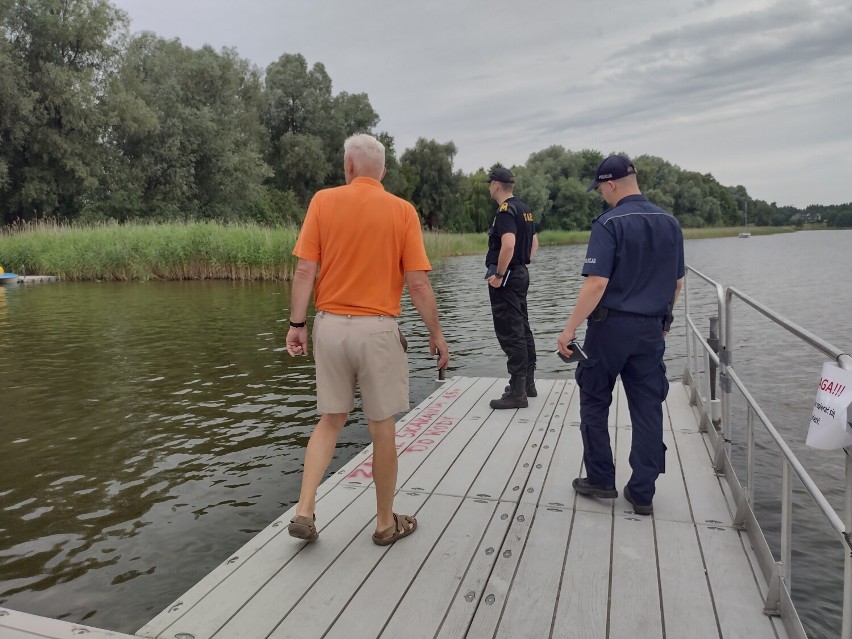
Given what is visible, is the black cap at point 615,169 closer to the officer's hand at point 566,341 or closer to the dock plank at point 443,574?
the officer's hand at point 566,341

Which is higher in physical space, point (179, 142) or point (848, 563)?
point (179, 142)

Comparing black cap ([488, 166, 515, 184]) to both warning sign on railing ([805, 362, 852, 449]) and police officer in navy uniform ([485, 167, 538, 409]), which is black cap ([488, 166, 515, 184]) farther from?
Result: warning sign on railing ([805, 362, 852, 449])

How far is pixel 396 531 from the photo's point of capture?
3307mm

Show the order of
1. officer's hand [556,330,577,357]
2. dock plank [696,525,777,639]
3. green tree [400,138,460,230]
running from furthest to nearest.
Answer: green tree [400,138,460,230] → officer's hand [556,330,577,357] → dock plank [696,525,777,639]

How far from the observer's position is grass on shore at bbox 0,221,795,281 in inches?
867

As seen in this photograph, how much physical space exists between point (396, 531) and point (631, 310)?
1.70 meters

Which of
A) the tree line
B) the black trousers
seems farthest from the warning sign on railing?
the tree line

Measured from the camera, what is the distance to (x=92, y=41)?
35.6 meters

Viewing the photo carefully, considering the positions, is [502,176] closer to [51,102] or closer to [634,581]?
[634,581]

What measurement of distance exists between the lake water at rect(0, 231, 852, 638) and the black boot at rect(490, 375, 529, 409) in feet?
4.37

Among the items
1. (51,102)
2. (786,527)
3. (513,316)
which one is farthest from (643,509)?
(51,102)

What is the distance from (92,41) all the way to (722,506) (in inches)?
1634

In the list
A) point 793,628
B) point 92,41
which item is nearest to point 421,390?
point 793,628

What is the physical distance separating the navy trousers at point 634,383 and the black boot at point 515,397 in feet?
7.06
